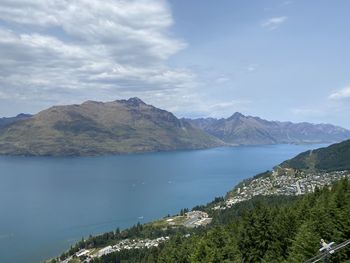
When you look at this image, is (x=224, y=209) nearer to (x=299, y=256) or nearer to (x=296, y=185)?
(x=296, y=185)

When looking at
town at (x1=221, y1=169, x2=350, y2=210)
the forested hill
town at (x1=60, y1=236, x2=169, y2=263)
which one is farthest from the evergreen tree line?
town at (x1=221, y1=169, x2=350, y2=210)

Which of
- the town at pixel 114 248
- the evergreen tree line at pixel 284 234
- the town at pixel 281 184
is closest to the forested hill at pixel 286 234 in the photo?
the evergreen tree line at pixel 284 234

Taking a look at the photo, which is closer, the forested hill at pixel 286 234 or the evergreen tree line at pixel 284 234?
the forested hill at pixel 286 234

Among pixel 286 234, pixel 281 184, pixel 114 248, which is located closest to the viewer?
pixel 286 234

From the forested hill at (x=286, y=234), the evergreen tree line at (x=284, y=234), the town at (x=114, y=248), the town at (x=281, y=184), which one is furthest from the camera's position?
the town at (x=281, y=184)

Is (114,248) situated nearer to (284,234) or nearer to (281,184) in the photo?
(284,234)

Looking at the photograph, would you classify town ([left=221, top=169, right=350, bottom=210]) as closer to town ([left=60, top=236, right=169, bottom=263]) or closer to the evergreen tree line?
town ([left=60, top=236, right=169, bottom=263])

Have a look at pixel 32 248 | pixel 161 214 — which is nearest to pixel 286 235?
pixel 32 248

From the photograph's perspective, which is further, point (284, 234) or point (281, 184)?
point (281, 184)

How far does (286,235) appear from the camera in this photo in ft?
111

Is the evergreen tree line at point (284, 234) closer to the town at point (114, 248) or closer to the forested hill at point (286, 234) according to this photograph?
the forested hill at point (286, 234)

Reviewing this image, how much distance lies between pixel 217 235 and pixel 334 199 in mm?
13865

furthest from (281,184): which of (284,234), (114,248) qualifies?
(284,234)

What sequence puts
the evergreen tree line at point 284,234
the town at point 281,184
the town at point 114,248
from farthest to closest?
1. the town at point 281,184
2. the town at point 114,248
3. the evergreen tree line at point 284,234
